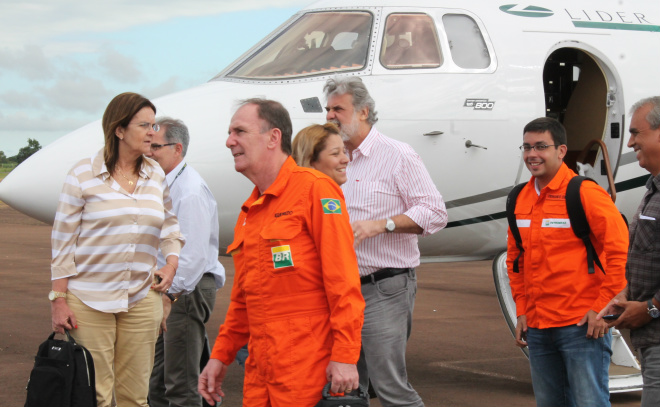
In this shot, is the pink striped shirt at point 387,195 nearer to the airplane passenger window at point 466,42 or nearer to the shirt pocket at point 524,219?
the shirt pocket at point 524,219

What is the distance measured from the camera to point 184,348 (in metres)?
5.68

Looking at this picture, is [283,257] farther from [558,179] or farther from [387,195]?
[558,179]

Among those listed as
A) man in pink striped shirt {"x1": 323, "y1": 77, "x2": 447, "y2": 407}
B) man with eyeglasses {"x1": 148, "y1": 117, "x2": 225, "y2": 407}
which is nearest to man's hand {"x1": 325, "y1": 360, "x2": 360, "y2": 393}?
man in pink striped shirt {"x1": 323, "y1": 77, "x2": 447, "y2": 407}

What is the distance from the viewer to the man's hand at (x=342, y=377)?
328 centimetres

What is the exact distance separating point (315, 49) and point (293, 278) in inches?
173

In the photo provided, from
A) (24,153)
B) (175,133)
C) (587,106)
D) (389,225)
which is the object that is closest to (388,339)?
(389,225)

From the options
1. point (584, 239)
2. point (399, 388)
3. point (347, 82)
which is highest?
point (347, 82)

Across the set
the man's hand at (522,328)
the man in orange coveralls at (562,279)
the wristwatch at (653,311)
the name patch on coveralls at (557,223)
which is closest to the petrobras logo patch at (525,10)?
the man in orange coveralls at (562,279)

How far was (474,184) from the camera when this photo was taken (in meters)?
7.20

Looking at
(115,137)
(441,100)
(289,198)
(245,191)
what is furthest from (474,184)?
(289,198)

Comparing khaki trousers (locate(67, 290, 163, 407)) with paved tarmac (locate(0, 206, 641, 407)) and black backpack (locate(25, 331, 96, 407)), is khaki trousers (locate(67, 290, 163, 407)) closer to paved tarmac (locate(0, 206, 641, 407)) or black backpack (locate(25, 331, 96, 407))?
black backpack (locate(25, 331, 96, 407))

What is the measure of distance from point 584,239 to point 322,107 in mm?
2891

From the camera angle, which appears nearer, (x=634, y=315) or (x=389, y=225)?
(x=634, y=315)

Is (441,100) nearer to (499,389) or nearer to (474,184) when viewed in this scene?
(474,184)
